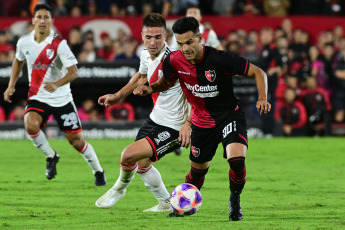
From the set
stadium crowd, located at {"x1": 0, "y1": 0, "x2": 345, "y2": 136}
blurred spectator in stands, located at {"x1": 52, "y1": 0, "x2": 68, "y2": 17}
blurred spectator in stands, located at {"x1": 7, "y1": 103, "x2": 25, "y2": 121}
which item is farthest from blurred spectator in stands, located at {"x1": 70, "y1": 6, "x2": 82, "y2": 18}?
blurred spectator in stands, located at {"x1": 7, "y1": 103, "x2": 25, "y2": 121}

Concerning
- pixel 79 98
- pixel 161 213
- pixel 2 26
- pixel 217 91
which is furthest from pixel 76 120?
pixel 2 26

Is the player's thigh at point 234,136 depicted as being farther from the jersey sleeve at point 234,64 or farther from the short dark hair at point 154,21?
the short dark hair at point 154,21

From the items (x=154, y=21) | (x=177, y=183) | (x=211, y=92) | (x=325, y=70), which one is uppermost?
(x=154, y=21)

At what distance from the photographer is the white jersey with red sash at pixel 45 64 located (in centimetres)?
1012

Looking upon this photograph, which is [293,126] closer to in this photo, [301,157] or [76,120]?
[301,157]

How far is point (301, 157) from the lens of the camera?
1373 centimetres

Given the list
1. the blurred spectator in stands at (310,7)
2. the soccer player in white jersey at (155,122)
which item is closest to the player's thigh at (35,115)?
the soccer player in white jersey at (155,122)

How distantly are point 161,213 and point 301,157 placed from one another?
633 centimetres

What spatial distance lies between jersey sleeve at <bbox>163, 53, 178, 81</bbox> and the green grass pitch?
1.39 meters

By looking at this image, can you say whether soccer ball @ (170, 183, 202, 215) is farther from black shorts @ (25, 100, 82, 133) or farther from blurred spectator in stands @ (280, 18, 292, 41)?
blurred spectator in stands @ (280, 18, 292, 41)

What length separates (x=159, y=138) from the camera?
782cm

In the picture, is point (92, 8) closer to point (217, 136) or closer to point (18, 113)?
point (18, 113)

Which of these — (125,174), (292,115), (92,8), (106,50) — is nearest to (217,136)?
(125,174)

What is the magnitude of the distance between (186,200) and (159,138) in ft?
2.64
